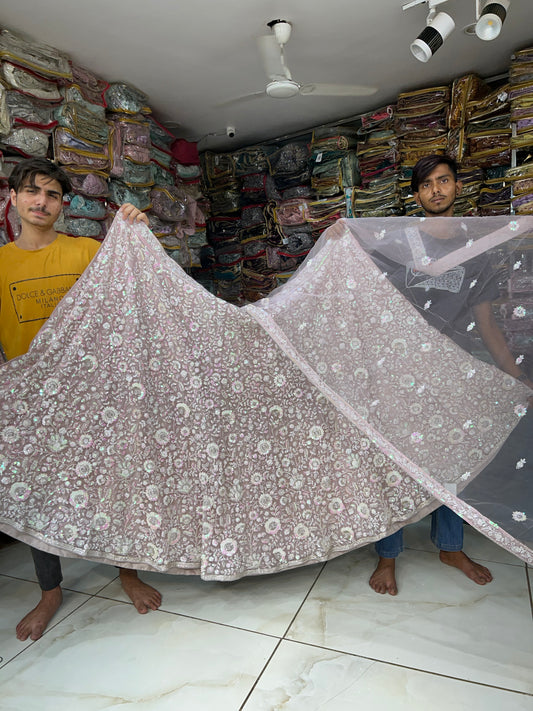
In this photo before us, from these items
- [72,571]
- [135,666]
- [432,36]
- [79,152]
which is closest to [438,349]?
[135,666]

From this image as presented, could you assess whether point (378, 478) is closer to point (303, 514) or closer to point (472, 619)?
point (303, 514)

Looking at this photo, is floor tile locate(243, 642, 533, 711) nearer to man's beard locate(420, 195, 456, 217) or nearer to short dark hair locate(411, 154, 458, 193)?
man's beard locate(420, 195, 456, 217)

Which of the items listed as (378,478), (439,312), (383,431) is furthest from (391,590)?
(439,312)

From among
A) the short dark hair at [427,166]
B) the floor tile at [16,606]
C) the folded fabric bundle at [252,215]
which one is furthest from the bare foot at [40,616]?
the folded fabric bundle at [252,215]

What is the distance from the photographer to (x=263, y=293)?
4496 mm

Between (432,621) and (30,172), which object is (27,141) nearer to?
(30,172)

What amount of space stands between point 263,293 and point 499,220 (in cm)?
310

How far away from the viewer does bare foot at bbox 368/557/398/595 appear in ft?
5.55

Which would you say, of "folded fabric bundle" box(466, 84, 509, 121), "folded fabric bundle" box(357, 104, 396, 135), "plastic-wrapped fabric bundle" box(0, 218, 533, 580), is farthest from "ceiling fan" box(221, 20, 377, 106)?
"plastic-wrapped fabric bundle" box(0, 218, 533, 580)

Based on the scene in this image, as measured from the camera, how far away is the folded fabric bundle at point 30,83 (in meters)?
2.43

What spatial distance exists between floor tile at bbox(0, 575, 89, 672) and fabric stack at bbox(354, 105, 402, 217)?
10.6 feet

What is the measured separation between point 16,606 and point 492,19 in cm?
315

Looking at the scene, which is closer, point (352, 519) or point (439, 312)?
point (439, 312)

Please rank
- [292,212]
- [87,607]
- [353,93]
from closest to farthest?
[87,607], [353,93], [292,212]
